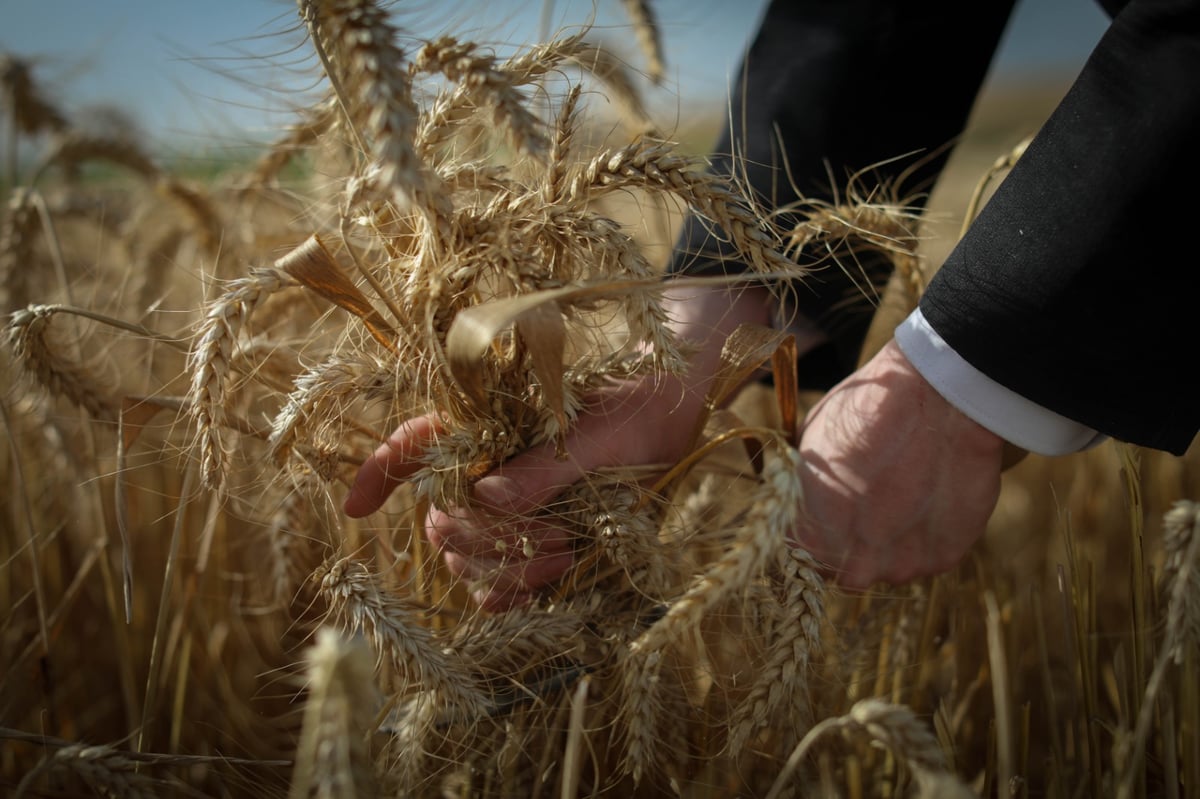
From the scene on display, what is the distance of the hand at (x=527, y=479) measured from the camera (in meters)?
0.67

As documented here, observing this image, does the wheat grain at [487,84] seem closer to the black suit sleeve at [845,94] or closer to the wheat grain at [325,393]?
the wheat grain at [325,393]

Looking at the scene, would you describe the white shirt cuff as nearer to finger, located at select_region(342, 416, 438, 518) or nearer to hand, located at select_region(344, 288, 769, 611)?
hand, located at select_region(344, 288, 769, 611)

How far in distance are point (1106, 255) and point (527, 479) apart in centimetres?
53

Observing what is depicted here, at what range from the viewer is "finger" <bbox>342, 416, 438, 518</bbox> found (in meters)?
0.68

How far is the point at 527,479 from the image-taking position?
664 mm

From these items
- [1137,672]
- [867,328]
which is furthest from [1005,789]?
[867,328]

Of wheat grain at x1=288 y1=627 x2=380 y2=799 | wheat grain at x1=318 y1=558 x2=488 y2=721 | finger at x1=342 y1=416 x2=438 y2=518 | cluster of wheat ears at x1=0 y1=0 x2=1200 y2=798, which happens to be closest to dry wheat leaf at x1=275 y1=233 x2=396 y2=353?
cluster of wheat ears at x1=0 y1=0 x2=1200 y2=798

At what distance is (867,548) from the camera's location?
0.78 meters

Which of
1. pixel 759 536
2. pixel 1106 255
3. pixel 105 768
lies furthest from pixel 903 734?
pixel 105 768

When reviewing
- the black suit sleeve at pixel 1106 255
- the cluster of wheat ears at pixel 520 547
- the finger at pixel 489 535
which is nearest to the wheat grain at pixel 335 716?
the cluster of wheat ears at pixel 520 547

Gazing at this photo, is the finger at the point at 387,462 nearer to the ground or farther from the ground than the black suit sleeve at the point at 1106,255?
nearer to the ground

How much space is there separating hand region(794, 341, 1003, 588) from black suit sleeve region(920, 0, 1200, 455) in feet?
0.25

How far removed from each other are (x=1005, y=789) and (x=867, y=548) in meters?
0.26

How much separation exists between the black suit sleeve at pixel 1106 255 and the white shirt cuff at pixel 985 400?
0.07 ft
